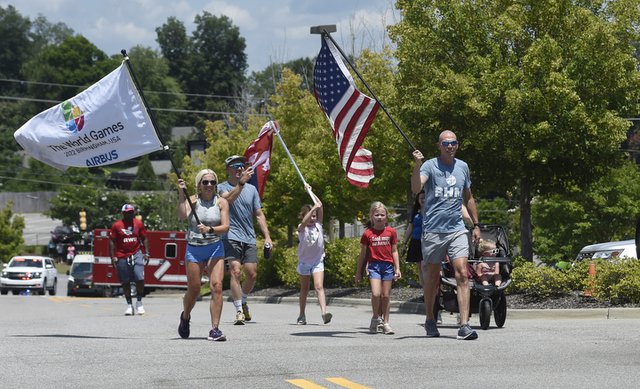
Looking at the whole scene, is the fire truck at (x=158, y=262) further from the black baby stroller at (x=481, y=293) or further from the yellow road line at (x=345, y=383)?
the yellow road line at (x=345, y=383)

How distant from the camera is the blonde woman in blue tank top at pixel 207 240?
A: 12.3 m

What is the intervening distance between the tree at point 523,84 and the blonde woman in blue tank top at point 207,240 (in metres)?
9.79

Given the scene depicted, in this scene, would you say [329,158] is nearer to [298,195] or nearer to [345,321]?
[298,195]

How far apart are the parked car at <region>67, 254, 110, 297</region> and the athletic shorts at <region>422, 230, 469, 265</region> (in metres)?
32.7

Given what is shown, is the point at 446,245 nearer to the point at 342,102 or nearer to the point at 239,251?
the point at 239,251

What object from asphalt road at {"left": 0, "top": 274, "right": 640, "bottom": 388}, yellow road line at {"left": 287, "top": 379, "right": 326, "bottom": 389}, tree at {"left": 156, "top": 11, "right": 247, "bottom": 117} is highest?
tree at {"left": 156, "top": 11, "right": 247, "bottom": 117}

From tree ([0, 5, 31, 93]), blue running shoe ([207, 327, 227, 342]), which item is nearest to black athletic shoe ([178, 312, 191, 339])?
blue running shoe ([207, 327, 227, 342])

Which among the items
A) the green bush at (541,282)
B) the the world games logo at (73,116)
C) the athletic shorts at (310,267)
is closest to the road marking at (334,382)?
the the world games logo at (73,116)

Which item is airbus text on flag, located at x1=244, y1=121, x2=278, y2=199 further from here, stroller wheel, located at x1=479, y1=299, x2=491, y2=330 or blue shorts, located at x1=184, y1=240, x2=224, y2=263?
Result: blue shorts, located at x1=184, y1=240, x2=224, y2=263

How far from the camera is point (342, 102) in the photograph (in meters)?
16.4

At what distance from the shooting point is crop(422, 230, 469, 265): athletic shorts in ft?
39.9

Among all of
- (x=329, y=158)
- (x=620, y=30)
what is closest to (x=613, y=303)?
(x=620, y=30)

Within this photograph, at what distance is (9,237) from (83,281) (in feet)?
134

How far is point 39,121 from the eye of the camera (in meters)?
13.5
